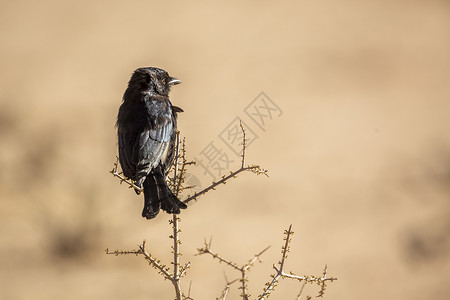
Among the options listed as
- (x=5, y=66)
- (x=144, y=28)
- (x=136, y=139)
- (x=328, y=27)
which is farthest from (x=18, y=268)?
(x=328, y=27)

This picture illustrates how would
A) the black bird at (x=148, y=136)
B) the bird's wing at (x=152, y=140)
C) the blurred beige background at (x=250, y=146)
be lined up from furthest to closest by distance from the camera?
the blurred beige background at (x=250, y=146) → the bird's wing at (x=152, y=140) → the black bird at (x=148, y=136)

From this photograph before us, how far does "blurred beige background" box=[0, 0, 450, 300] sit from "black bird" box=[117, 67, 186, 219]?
3002 millimetres

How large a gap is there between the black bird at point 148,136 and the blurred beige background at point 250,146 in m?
3.00

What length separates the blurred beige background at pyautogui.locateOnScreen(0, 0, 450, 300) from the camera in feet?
27.3

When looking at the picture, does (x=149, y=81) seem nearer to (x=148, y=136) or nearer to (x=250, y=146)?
(x=148, y=136)

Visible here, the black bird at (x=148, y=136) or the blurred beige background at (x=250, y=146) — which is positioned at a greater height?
the blurred beige background at (x=250, y=146)

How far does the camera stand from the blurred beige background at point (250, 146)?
8.34 metres

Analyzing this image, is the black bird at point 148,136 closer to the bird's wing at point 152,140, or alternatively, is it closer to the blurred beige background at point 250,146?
the bird's wing at point 152,140

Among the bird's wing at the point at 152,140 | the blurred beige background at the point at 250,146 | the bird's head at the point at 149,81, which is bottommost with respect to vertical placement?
the bird's wing at the point at 152,140

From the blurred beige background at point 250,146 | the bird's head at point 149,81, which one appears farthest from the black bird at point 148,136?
the blurred beige background at point 250,146

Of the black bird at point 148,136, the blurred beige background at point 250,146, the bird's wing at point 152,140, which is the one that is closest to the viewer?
the black bird at point 148,136

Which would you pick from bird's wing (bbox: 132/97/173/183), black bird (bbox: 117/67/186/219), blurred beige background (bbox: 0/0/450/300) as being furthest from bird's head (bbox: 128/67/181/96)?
blurred beige background (bbox: 0/0/450/300)

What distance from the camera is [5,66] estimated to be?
41.8ft

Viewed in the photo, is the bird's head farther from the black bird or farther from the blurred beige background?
the blurred beige background
